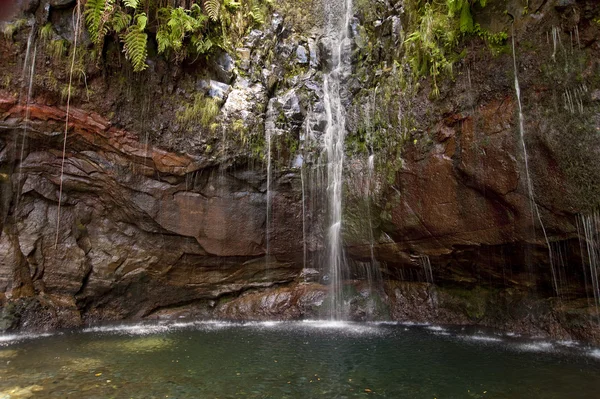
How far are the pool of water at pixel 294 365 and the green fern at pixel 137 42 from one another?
633 centimetres

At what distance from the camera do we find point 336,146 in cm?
1105

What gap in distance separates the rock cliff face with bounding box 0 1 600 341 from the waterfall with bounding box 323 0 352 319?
28 cm

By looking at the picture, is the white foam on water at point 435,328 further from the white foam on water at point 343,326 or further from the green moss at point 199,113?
the green moss at point 199,113

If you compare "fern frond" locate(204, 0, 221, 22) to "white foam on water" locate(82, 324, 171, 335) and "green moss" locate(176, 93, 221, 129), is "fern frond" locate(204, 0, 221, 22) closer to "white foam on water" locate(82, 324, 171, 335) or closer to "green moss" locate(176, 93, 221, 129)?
"green moss" locate(176, 93, 221, 129)

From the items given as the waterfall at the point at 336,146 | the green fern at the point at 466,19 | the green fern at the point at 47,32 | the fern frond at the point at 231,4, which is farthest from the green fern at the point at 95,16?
the green fern at the point at 466,19

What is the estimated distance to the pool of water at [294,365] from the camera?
5.42 m

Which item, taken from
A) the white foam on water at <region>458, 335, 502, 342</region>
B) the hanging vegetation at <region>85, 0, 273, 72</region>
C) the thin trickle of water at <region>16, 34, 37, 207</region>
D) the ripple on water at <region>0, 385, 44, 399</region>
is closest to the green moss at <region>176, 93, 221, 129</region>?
the hanging vegetation at <region>85, 0, 273, 72</region>

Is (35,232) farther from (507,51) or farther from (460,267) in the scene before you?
(507,51)

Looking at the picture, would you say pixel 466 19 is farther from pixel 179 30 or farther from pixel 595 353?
pixel 595 353

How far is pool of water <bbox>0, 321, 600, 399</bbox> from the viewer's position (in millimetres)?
5422

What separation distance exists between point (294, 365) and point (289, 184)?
212 inches

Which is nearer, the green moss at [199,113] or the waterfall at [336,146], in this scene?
the green moss at [199,113]

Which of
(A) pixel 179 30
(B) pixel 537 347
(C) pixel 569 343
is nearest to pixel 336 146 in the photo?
(A) pixel 179 30

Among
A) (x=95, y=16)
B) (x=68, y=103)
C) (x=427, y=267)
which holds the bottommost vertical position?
(x=427, y=267)
